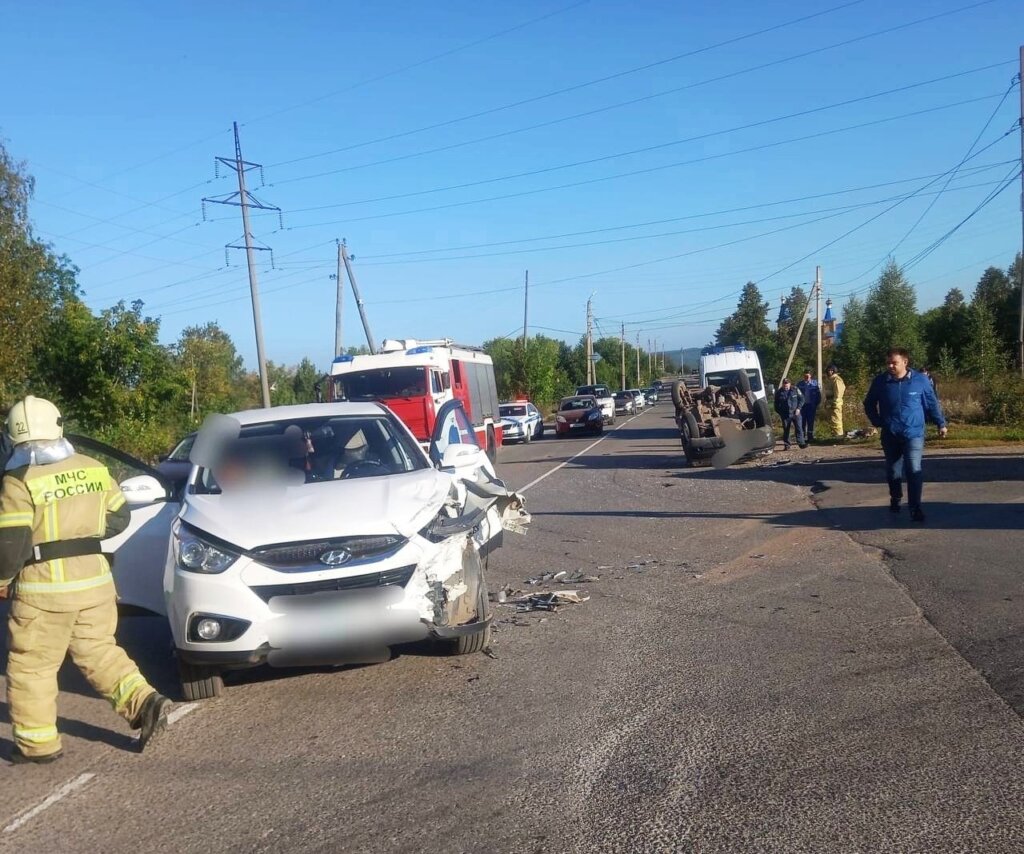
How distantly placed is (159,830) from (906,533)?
8402 mm

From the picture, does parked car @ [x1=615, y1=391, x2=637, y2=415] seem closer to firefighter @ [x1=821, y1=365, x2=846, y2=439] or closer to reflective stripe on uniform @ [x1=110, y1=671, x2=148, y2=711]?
firefighter @ [x1=821, y1=365, x2=846, y2=439]

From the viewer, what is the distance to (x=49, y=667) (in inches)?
197

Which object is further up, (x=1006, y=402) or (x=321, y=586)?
(x=321, y=586)

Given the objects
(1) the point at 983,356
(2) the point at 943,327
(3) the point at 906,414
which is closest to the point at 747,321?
(2) the point at 943,327

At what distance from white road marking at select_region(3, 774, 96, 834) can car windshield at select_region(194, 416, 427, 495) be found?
2.23m

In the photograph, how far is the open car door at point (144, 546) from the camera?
6492 mm

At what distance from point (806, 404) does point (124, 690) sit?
20.3m

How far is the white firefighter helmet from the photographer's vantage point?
202 inches

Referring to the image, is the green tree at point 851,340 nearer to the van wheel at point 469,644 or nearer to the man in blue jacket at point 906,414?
the man in blue jacket at point 906,414

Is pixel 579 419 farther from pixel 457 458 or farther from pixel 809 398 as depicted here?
pixel 457 458

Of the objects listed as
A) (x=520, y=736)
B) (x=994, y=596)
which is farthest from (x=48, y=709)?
(x=994, y=596)

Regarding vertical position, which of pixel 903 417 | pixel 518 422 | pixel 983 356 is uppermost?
pixel 983 356

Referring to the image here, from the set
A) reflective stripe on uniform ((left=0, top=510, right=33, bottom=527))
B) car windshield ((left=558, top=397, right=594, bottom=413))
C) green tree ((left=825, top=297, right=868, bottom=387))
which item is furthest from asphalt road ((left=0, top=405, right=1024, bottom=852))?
green tree ((left=825, top=297, right=868, bottom=387))

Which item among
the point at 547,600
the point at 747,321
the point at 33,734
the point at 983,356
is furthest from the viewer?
the point at 747,321
